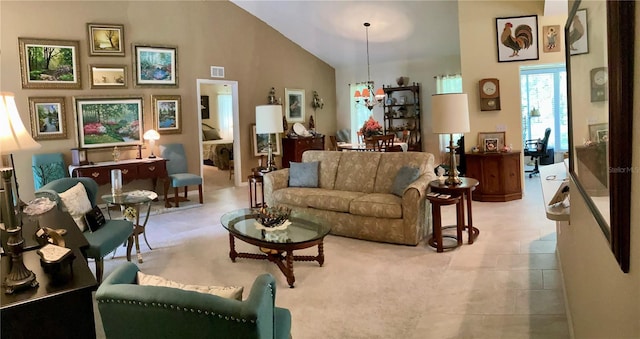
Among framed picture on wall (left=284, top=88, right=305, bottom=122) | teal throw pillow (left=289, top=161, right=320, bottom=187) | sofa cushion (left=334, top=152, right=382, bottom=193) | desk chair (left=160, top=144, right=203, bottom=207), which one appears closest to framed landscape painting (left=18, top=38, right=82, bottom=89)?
desk chair (left=160, top=144, right=203, bottom=207)

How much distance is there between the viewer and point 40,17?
257 inches

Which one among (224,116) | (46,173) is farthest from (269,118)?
(224,116)

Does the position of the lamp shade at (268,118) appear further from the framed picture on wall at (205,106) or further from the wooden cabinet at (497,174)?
the framed picture on wall at (205,106)

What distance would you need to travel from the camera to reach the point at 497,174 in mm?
6609

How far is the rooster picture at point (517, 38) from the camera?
6.49 metres

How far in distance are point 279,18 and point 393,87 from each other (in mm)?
2984

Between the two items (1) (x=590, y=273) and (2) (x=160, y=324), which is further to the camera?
(1) (x=590, y=273)

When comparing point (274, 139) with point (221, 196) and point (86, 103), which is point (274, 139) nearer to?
point (221, 196)

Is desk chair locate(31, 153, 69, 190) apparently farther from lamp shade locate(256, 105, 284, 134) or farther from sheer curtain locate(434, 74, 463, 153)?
sheer curtain locate(434, 74, 463, 153)

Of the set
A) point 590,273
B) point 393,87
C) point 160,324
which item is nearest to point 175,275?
point 160,324

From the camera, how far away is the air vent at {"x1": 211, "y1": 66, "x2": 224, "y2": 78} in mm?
8383

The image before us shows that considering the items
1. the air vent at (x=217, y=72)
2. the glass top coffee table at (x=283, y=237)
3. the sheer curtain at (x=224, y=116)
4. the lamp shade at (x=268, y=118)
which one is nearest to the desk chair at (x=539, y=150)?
the lamp shade at (x=268, y=118)

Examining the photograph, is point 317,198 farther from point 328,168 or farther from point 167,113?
point 167,113

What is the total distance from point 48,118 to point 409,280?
5723 mm
